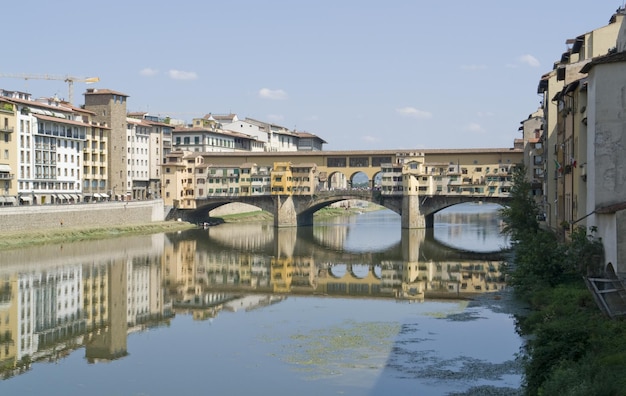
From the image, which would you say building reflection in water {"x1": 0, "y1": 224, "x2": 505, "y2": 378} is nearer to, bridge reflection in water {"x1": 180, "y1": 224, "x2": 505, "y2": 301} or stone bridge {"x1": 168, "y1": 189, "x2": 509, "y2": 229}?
bridge reflection in water {"x1": 180, "y1": 224, "x2": 505, "y2": 301}

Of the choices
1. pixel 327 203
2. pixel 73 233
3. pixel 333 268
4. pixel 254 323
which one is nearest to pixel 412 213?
Answer: pixel 327 203

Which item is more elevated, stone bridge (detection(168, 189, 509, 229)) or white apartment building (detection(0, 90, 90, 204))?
white apartment building (detection(0, 90, 90, 204))

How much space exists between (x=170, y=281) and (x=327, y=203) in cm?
4003

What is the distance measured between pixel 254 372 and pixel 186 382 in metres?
1.81

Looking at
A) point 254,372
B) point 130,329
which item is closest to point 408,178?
point 130,329

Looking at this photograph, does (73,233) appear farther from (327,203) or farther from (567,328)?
(567,328)

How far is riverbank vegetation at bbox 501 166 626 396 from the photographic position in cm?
1416

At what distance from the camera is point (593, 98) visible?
2203 centimetres

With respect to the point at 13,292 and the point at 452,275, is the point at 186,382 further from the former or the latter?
the point at 452,275

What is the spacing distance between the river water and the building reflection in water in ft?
0.29

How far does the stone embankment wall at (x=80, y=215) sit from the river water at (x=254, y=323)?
196 inches

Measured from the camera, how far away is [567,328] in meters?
16.8

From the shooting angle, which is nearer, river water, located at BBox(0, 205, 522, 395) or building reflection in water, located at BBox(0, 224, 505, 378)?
river water, located at BBox(0, 205, 522, 395)

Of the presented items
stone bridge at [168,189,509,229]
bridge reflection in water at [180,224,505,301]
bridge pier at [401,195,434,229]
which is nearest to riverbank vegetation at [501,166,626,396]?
bridge reflection in water at [180,224,505,301]
